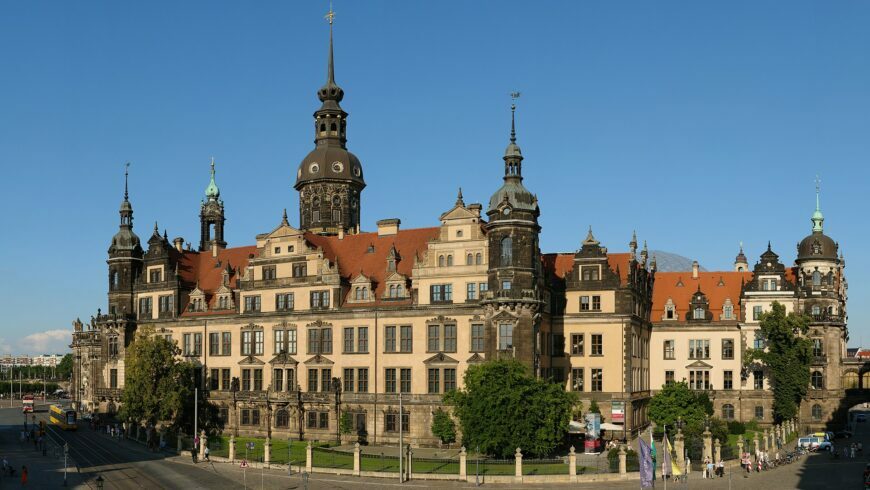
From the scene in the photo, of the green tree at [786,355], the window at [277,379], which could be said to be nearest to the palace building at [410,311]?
the window at [277,379]

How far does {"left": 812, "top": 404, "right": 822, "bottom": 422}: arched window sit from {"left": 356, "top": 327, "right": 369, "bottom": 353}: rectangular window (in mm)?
50059

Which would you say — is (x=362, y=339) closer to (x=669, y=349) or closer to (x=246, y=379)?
(x=246, y=379)

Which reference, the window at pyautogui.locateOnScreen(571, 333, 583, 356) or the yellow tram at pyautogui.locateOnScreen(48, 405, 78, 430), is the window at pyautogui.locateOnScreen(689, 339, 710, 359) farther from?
the yellow tram at pyautogui.locateOnScreen(48, 405, 78, 430)

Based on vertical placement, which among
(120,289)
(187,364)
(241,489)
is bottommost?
(241,489)

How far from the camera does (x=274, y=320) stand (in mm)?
91875

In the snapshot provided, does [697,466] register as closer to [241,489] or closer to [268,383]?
[241,489]

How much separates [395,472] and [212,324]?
37429 millimetres

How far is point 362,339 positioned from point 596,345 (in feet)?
70.4

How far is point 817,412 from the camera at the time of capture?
4013 inches

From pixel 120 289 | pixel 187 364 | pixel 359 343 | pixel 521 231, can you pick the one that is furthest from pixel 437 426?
pixel 120 289

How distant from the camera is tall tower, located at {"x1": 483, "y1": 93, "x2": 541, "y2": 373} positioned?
78.8 m

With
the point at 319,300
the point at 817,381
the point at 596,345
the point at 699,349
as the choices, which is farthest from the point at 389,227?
the point at 817,381

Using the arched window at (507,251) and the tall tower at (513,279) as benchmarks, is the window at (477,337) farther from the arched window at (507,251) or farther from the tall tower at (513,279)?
the arched window at (507,251)

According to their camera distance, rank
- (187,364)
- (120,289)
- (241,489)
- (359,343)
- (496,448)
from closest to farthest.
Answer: (241,489), (496,448), (359,343), (187,364), (120,289)
